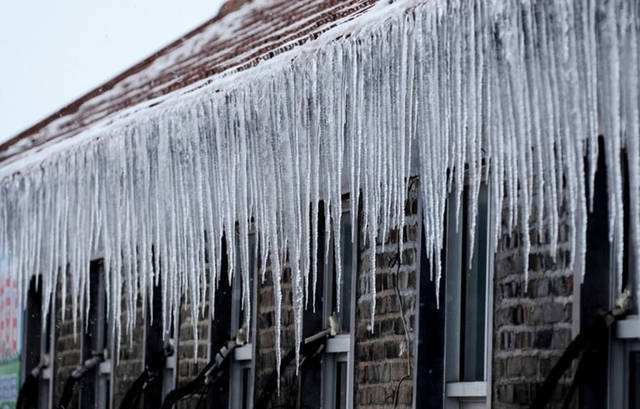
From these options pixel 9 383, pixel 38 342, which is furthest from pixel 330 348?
pixel 9 383

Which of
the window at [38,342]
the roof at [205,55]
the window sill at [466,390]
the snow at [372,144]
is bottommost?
the window sill at [466,390]

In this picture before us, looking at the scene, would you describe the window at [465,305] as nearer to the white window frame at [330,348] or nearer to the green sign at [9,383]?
the white window frame at [330,348]

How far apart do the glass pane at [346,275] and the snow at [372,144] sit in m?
0.12

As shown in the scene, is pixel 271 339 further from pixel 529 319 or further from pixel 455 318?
pixel 529 319

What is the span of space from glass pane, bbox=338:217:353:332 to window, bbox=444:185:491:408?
1.23m

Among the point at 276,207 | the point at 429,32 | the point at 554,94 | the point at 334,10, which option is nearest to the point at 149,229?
the point at 276,207

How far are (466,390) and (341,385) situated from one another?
5.47 feet

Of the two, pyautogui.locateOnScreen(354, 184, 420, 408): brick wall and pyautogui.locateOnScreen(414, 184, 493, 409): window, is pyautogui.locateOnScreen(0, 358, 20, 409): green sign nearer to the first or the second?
pyautogui.locateOnScreen(354, 184, 420, 408): brick wall

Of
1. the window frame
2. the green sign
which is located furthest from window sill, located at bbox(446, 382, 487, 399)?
the green sign

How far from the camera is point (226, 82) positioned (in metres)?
10.4

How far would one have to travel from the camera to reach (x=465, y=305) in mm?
9461

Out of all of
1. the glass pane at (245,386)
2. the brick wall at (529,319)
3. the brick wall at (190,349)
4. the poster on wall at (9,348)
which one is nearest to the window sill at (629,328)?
the brick wall at (529,319)

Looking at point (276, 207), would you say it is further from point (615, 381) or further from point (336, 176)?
point (615, 381)

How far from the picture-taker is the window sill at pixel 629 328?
26.2 ft
